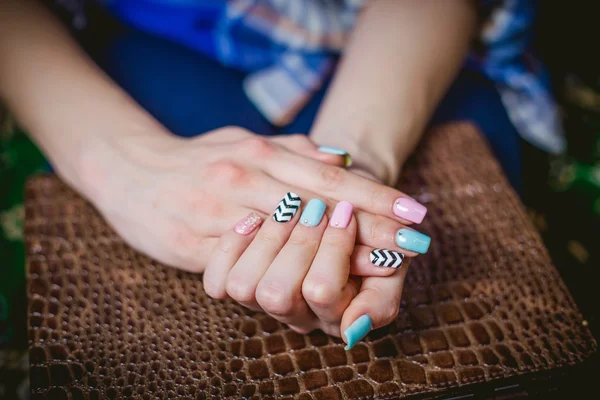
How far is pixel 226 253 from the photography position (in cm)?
54

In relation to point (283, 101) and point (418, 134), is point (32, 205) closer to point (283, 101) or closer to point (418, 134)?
point (283, 101)

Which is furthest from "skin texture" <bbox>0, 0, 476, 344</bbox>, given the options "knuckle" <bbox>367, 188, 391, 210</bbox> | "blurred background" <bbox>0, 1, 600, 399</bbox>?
"blurred background" <bbox>0, 1, 600, 399</bbox>

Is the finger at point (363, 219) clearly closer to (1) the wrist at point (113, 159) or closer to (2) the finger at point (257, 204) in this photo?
(2) the finger at point (257, 204)

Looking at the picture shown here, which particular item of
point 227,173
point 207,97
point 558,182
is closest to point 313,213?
point 227,173

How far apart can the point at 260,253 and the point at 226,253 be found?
0.04 meters

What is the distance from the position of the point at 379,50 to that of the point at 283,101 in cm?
22

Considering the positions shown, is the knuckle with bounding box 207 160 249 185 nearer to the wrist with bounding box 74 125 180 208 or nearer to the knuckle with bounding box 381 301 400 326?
the wrist with bounding box 74 125 180 208

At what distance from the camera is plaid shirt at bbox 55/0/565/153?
88cm

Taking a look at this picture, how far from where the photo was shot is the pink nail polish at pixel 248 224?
1.82 ft

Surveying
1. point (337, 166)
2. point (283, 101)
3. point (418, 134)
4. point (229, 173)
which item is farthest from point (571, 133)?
point (229, 173)

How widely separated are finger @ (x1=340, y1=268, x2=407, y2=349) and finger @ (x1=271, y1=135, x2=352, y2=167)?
0.18 metres

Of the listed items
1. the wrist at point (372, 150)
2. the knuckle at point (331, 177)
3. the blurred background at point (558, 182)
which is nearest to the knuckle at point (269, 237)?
the knuckle at point (331, 177)

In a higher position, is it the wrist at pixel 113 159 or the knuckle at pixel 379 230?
the knuckle at pixel 379 230

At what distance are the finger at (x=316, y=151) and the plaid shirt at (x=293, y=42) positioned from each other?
A: 25 centimetres
